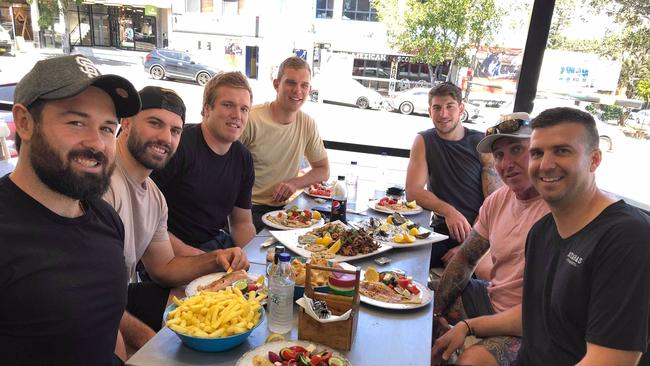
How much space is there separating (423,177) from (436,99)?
22.6 inches

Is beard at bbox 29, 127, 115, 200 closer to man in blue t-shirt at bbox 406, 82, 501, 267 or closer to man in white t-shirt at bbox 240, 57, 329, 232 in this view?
man in white t-shirt at bbox 240, 57, 329, 232

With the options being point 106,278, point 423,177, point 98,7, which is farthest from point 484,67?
point 98,7

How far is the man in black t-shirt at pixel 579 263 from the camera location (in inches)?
49.3

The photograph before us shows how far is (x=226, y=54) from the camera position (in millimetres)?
5176

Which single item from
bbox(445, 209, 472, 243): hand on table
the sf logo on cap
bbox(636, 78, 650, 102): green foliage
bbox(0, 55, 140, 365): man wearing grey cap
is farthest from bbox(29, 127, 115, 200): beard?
bbox(636, 78, 650, 102): green foliage

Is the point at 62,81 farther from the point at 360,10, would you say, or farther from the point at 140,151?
the point at 360,10

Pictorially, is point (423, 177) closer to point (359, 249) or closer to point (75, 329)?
point (359, 249)

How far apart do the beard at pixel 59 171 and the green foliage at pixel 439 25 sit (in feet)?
12.2

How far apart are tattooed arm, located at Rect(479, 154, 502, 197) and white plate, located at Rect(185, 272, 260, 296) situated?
2060 millimetres

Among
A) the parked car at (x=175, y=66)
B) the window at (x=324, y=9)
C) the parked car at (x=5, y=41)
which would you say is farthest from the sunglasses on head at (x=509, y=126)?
the parked car at (x=5, y=41)

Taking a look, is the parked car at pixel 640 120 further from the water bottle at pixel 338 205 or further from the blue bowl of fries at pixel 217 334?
the blue bowl of fries at pixel 217 334

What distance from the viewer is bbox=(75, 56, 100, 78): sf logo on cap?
1.17m

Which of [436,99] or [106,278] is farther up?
[436,99]

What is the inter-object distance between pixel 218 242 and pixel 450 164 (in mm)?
1737
